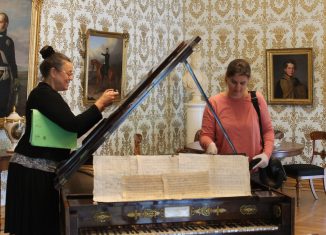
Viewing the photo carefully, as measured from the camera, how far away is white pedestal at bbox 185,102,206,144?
732 centimetres

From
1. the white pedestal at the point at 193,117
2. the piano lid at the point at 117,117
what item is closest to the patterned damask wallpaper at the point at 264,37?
the white pedestal at the point at 193,117

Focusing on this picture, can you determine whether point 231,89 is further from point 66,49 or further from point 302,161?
point 302,161

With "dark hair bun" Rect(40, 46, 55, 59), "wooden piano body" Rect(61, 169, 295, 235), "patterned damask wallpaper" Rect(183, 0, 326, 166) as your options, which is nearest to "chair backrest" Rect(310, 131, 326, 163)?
"patterned damask wallpaper" Rect(183, 0, 326, 166)

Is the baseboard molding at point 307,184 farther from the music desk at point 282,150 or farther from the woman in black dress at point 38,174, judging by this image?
the woman in black dress at point 38,174

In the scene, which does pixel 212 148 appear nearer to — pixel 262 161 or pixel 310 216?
pixel 262 161

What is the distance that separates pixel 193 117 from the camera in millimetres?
7352

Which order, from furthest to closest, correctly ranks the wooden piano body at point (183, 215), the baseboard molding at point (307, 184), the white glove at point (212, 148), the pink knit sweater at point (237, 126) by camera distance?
the baseboard molding at point (307, 184) < the pink knit sweater at point (237, 126) < the white glove at point (212, 148) < the wooden piano body at point (183, 215)

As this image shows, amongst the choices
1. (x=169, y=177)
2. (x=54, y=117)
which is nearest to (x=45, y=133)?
(x=54, y=117)

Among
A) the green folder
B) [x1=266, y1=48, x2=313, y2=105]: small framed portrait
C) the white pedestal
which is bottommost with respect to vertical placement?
the green folder

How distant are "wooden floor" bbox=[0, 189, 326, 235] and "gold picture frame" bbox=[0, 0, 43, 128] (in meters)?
1.43

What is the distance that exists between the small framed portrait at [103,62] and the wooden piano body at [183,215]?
4.30 m

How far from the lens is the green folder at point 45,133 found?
2480 millimetres

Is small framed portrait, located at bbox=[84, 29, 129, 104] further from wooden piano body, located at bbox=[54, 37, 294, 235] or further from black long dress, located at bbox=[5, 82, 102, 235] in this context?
wooden piano body, located at bbox=[54, 37, 294, 235]

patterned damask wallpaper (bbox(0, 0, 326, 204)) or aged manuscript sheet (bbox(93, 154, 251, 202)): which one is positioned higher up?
patterned damask wallpaper (bbox(0, 0, 326, 204))
